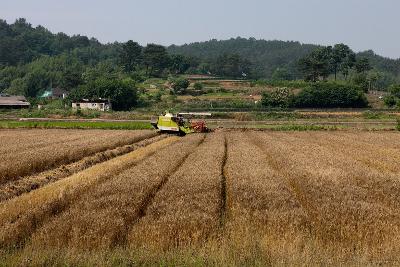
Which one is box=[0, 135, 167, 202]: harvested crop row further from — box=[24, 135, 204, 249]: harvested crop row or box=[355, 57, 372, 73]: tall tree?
box=[355, 57, 372, 73]: tall tree

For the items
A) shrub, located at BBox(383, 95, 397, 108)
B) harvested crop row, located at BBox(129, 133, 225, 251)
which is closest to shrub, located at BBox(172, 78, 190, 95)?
shrub, located at BBox(383, 95, 397, 108)

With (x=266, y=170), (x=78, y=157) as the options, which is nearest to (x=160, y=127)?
(x=78, y=157)

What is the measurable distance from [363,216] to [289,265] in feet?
11.9

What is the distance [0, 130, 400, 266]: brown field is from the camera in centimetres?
947

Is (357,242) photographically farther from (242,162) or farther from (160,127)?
(160,127)

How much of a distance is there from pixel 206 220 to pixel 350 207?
372cm

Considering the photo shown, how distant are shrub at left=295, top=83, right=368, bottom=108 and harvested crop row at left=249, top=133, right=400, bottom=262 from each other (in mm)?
86228

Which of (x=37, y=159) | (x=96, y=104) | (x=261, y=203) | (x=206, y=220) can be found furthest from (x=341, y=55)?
(x=206, y=220)

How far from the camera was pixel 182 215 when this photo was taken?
38.4 feet

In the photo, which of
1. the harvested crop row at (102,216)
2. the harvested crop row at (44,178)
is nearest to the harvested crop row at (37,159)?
the harvested crop row at (44,178)

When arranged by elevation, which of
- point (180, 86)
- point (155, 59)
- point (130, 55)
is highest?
point (130, 55)

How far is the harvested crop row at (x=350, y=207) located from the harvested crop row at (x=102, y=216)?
162 inches

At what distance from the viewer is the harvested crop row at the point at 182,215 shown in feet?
33.9

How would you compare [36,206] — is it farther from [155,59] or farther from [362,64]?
[155,59]
